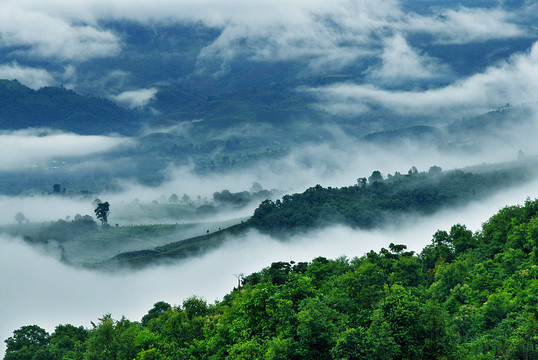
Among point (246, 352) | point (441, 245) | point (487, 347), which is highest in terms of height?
point (441, 245)

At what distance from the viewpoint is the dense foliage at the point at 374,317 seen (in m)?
66.9

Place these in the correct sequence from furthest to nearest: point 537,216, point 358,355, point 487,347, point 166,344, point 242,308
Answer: point 537,216 → point 166,344 → point 242,308 → point 487,347 → point 358,355

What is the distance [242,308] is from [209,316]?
2937 cm

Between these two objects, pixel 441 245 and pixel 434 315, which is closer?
pixel 434 315

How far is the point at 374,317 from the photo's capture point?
6819cm

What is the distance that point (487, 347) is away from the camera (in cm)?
7288

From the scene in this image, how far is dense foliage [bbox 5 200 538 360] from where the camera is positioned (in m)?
66.9

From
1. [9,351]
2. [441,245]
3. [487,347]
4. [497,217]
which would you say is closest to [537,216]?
[497,217]

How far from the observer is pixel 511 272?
103938 mm

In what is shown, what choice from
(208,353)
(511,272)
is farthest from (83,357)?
(511,272)

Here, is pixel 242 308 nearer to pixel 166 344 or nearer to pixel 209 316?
pixel 166 344

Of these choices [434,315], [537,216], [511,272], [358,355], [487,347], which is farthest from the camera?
[537,216]

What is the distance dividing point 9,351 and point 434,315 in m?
94.5

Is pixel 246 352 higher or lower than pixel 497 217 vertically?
lower
